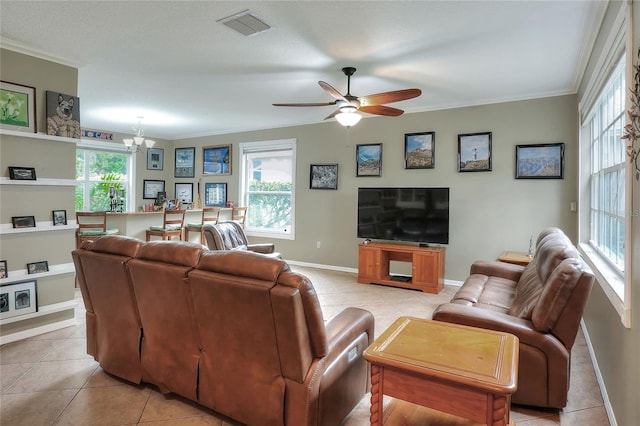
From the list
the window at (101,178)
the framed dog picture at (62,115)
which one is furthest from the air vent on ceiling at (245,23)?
the window at (101,178)

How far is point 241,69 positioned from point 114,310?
2.57 metres

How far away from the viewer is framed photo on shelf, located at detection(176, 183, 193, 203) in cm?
785

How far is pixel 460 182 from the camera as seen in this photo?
4891 millimetres

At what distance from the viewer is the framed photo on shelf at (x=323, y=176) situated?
5.92 metres

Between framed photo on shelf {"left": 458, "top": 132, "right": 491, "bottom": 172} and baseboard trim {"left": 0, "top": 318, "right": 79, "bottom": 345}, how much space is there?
4826 mm

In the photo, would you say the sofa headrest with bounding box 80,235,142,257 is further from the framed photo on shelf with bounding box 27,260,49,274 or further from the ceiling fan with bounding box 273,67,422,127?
the ceiling fan with bounding box 273,67,422,127

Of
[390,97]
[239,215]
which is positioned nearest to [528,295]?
[390,97]

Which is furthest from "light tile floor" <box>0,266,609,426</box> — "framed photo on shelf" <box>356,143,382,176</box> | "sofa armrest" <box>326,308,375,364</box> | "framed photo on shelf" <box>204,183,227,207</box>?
"framed photo on shelf" <box>204,183,227,207</box>

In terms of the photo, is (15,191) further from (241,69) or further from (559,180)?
(559,180)

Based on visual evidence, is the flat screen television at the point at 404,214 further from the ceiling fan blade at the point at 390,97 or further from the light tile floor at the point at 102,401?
the light tile floor at the point at 102,401

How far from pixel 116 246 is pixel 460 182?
13.8 feet

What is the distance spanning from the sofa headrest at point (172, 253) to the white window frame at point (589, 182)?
212 cm

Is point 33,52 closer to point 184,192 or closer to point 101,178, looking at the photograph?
point 101,178

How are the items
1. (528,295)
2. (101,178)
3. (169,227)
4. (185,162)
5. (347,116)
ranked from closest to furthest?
(528,295) < (347,116) < (169,227) < (101,178) < (185,162)
